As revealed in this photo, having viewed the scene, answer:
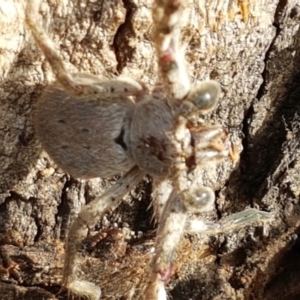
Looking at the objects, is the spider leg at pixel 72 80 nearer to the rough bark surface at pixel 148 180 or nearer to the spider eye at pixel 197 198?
the rough bark surface at pixel 148 180

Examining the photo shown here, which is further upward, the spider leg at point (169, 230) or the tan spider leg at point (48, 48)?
the tan spider leg at point (48, 48)

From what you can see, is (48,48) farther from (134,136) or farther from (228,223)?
(228,223)

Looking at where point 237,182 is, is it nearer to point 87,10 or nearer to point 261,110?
point 261,110

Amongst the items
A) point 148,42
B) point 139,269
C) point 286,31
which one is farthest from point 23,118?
point 286,31

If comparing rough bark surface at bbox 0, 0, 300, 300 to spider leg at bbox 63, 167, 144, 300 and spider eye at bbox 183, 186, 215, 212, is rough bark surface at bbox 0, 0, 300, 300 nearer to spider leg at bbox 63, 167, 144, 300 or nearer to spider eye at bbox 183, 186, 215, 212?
spider leg at bbox 63, 167, 144, 300

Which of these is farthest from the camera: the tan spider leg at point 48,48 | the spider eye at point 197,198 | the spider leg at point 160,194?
the spider leg at point 160,194

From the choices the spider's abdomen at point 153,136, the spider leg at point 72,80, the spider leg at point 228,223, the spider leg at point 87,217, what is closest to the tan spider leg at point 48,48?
the spider leg at point 72,80
